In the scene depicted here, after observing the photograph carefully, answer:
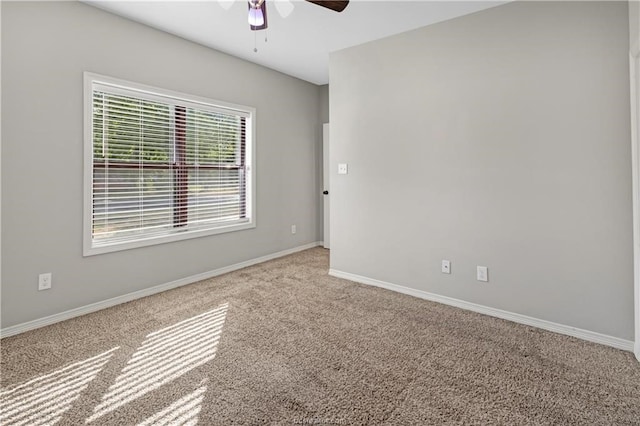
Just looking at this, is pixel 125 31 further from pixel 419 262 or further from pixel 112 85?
pixel 419 262

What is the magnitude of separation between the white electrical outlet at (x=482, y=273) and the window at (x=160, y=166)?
2.70 m

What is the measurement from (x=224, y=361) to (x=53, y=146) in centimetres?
213

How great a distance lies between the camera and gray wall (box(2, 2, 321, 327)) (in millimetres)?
2375

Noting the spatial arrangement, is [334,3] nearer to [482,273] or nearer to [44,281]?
[482,273]

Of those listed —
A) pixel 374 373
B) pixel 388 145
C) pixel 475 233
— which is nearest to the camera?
pixel 374 373

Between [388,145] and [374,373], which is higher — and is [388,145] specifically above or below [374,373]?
above

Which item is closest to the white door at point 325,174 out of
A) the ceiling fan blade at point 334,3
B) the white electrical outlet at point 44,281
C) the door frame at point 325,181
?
the door frame at point 325,181

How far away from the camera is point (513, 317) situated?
8.72 ft

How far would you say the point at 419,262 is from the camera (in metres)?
3.19

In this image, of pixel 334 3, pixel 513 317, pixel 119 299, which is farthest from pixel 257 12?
pixel 513 317

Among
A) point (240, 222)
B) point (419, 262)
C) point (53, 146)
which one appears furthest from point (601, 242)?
point (53, 146)

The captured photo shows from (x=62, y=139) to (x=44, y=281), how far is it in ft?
3.68

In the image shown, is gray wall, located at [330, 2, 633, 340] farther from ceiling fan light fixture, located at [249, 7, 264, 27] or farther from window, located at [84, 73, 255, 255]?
ceiling fan light fixture, located at [249, 7, 264, 27]

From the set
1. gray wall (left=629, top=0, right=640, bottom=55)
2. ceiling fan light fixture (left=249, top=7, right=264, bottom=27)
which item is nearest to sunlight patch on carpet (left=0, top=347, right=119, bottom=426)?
ceiling fan light fixture (left=249, top=7, right=264, bottom=27)
